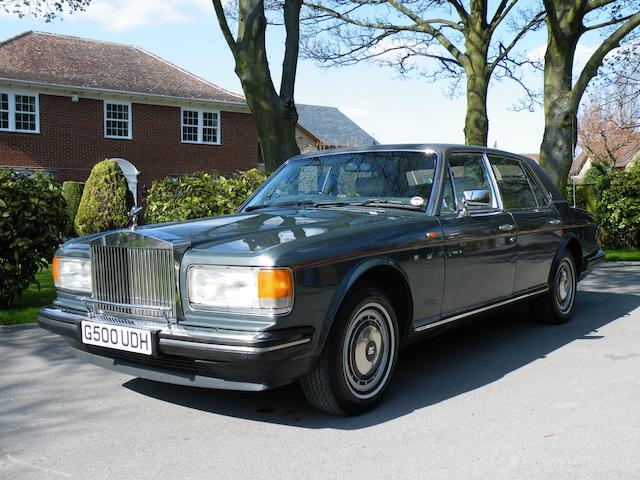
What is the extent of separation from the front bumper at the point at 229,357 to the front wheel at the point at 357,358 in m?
0.23

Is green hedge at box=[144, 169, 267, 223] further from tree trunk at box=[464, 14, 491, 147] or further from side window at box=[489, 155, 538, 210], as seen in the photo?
tree trunk at box=[464, 14, 491, 147]

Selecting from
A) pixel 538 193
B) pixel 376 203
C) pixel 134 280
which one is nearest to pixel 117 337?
pixel 134 280

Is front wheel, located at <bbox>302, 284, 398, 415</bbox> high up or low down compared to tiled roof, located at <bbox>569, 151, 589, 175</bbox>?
down

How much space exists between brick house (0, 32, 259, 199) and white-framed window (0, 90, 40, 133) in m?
0.03

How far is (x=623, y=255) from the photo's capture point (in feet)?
43.4

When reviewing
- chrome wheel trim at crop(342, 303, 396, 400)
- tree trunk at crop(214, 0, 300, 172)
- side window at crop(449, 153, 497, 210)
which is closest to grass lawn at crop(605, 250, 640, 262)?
tree trunk at crop(214, 0, 300, 172)

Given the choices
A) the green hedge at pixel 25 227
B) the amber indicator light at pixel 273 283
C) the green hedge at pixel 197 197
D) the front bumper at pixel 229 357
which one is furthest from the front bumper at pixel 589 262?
the green hedge at pixel 25 227

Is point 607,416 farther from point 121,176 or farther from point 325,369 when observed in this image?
point 121,176

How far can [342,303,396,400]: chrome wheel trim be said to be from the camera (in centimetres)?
393

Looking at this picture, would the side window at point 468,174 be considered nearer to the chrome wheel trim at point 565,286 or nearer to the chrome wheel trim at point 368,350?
the chrome wheel trim at point 368,350

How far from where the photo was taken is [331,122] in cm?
4941

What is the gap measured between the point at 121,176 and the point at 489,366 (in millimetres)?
15815

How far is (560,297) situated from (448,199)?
237 centimetres

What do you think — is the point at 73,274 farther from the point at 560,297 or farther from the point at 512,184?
the point at 560,297
